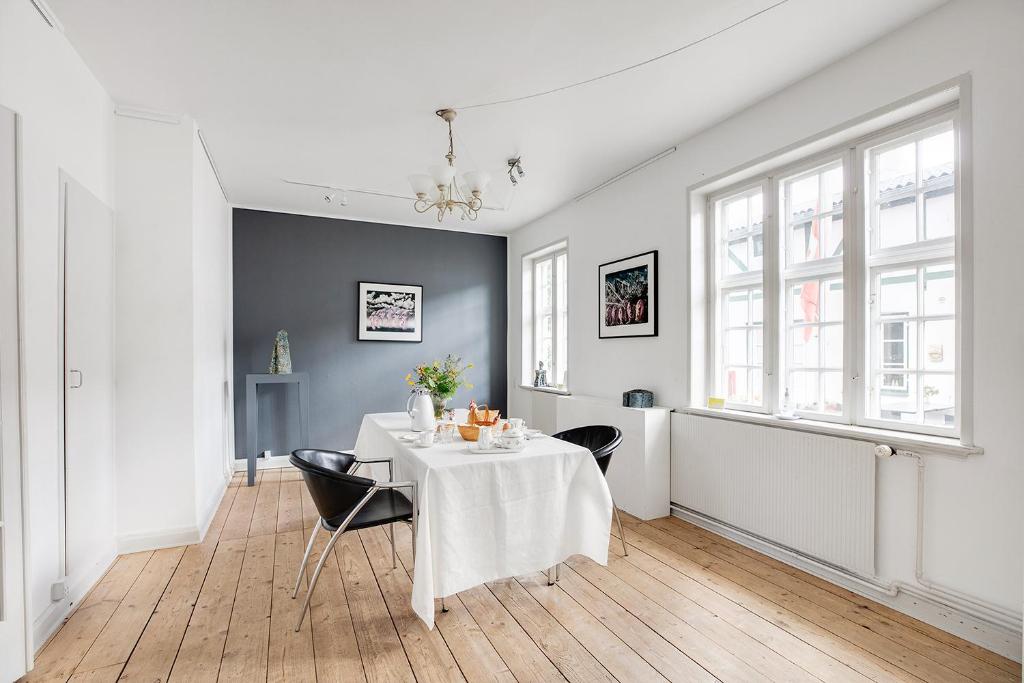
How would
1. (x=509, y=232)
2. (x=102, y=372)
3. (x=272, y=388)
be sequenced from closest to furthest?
(x=102, y=372), (x=272, y=388), (x=509, y=232)

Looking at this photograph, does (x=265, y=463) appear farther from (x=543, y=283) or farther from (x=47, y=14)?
(x=47, y=14)

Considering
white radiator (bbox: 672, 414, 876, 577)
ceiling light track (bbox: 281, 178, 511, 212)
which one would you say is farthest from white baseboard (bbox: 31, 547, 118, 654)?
white radiator (bbox: 672, 414, 876, 577)

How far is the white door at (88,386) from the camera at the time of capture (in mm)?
2562

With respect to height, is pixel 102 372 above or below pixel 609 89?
below

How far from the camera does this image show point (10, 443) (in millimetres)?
1864

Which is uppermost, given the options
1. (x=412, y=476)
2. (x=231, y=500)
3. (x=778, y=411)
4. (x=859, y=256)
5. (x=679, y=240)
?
(x=679, y=240)

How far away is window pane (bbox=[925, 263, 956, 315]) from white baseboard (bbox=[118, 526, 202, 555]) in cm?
436

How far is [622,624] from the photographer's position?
2381mm

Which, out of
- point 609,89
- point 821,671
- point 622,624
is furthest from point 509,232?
point 821,671

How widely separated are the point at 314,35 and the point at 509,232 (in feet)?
13.7

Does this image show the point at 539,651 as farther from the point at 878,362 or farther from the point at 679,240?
the point at 679,240

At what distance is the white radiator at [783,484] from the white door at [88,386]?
3589 millimetres

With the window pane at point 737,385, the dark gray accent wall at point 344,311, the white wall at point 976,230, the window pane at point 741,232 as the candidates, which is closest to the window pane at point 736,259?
the window pane at point 741,232

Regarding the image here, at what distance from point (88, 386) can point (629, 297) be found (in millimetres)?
3631
